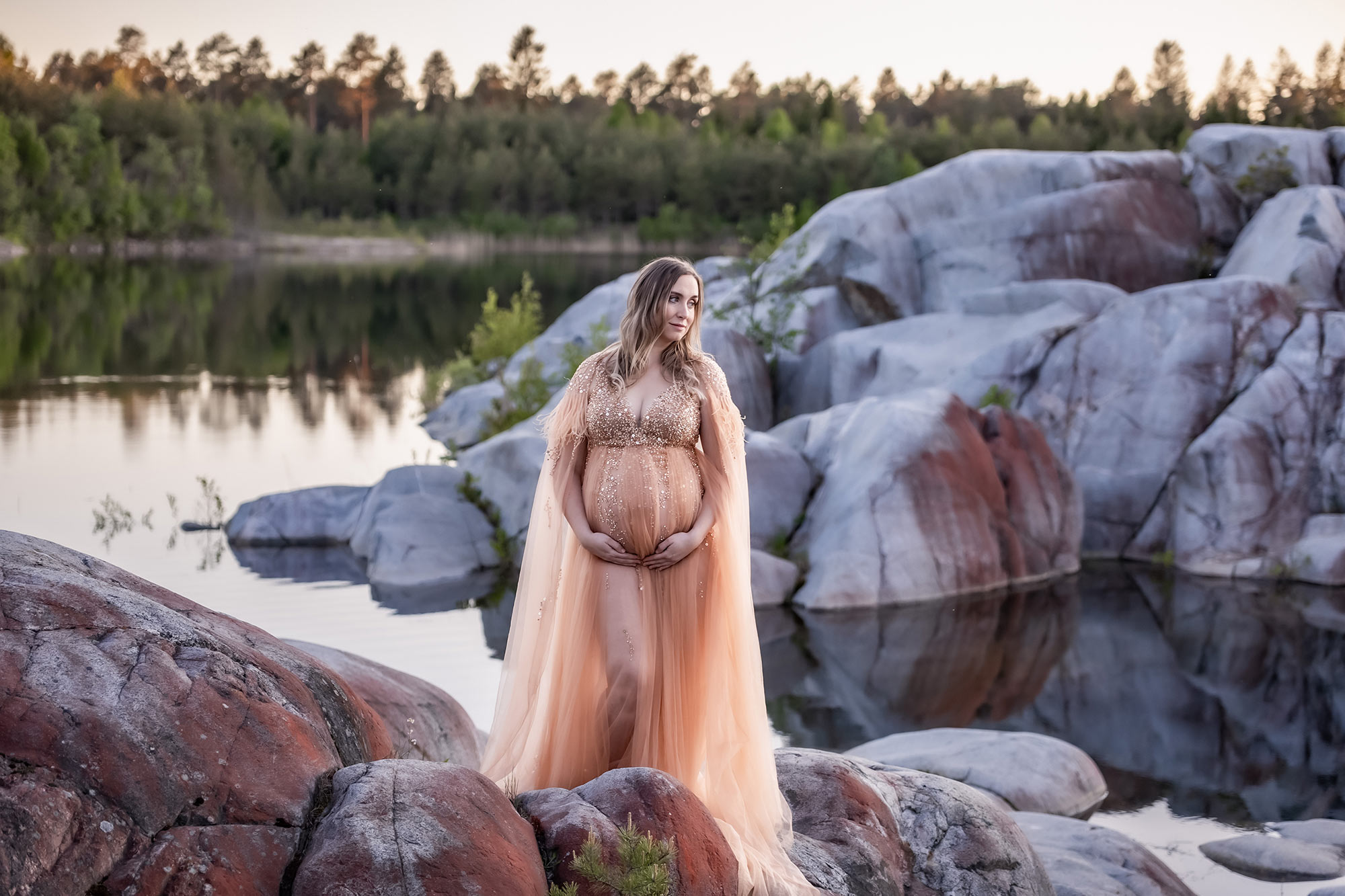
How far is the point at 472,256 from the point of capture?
62.9 meters

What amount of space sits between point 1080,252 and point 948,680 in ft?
26.2

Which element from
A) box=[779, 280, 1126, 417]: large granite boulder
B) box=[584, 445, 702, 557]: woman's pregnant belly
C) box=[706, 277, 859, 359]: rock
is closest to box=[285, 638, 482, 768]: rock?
box=[584, 445, 702, 557]: woman's pregnant belly

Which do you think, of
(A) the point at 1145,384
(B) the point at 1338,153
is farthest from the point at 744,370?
(B) the point at 1338,153

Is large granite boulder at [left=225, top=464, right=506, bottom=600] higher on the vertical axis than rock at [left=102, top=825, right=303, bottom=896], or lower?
lower

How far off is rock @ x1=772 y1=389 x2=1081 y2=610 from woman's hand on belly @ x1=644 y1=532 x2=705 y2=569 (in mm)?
6130

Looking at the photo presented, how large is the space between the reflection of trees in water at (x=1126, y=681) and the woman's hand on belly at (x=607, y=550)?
12.8 feet

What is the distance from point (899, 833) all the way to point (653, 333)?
179 centimetres

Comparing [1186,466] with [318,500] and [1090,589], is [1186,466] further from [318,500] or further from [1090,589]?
[318,500]

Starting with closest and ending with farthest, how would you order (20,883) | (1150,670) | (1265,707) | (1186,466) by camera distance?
(20,883) < (1265,707) < (1150,670) < (1186,466)

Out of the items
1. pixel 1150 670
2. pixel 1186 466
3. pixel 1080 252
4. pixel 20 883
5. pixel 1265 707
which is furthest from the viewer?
pixel 1080 252

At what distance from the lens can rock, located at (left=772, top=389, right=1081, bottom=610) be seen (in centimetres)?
1046

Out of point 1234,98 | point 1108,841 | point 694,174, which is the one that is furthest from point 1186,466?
point 694,174

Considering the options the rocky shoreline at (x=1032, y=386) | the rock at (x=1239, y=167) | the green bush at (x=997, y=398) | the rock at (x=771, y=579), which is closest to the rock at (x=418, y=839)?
the rock at (x=771, y=579)

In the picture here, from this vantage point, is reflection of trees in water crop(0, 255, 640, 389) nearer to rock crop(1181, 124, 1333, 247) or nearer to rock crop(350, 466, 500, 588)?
rock crop(350, 466, 500, 588)
